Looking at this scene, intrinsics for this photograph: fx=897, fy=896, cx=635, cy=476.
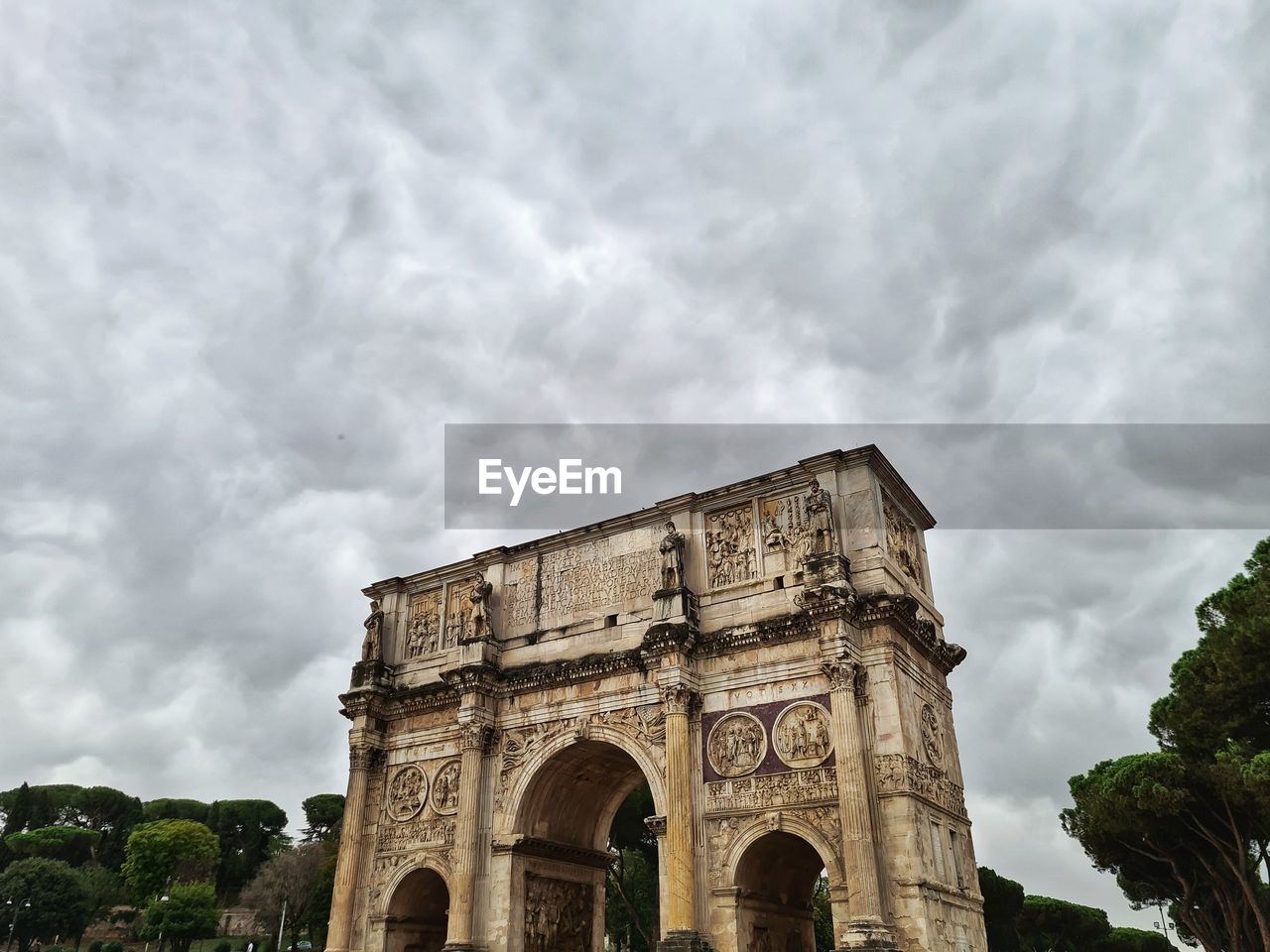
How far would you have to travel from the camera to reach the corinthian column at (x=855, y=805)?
49.2ft

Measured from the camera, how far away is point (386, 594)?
2528 centimetres

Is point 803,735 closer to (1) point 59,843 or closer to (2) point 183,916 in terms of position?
(2) point 183,916

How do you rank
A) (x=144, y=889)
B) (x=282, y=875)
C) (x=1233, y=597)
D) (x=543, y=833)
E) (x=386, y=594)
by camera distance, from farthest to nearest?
1. (x=144, y=889)
2. (x=282, y=875)
3. (x=386, y=594)
4. (x=1233, y=597)
5. (x=543, y=833)

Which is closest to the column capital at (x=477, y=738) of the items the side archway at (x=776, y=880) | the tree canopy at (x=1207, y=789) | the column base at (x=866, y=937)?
the side archway at (x=776, y=880)

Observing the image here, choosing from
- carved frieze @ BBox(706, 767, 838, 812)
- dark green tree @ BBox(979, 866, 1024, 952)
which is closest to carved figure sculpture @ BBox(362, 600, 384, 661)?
carved frieze @ BBox(706, 767, 838, 812)

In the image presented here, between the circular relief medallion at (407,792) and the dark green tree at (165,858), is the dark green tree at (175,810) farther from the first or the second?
the circular relief medallion at (407,792)

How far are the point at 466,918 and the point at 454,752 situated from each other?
3834 millimetres

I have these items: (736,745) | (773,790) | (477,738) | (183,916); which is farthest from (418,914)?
(183,916)

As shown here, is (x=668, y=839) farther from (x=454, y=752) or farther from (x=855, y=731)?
(x=454, y=752)

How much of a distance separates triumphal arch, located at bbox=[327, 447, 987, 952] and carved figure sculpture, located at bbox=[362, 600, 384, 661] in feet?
0.24

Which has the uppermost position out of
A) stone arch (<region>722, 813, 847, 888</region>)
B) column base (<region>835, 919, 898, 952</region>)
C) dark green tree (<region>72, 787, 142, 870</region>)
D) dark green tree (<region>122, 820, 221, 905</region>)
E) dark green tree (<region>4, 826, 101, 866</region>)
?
dark green tree (<region>72, 787, 142, 870</region>)

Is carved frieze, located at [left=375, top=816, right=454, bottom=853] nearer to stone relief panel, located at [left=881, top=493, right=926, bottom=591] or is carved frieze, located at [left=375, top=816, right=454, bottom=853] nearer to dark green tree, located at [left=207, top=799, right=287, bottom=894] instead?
stone relief panel, located at [left=881, top=493, right=926, bottom=591]

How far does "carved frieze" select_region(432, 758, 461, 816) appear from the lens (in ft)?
70.2


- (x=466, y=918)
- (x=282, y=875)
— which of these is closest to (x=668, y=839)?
(x=466, y=918)
